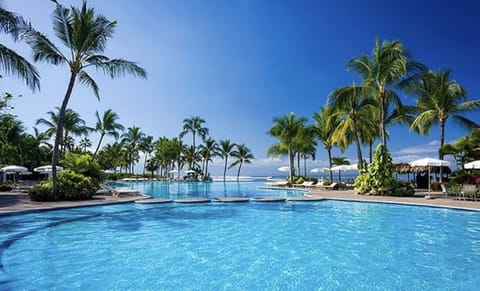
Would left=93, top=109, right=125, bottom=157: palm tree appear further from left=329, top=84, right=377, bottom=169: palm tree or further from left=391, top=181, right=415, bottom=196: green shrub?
left=391, top=181, right=415, bottom=196: green shrub

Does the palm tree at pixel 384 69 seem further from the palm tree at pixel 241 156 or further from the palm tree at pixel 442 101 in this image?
the palm tree at pixel 241 156

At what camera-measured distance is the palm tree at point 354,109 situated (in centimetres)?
1852

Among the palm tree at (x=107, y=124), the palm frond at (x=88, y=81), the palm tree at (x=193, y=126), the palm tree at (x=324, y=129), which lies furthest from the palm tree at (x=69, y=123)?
the palm tree at (x=324, y=129)

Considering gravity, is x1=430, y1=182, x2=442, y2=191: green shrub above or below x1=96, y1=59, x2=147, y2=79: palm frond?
below

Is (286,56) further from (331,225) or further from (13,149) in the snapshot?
(13,149)

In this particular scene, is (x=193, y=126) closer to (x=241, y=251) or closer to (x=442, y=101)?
(x=442, y=101)

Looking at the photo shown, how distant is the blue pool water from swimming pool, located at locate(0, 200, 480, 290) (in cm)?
2

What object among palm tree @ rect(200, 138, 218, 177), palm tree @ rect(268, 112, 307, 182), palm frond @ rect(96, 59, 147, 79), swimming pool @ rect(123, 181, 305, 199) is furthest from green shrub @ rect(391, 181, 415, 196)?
palm tree @ rect(200, 138, 218, 177)

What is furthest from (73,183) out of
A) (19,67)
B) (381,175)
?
(381,175)

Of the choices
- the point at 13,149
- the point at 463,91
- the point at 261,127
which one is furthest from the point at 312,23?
the point at 13,149

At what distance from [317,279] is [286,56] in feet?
61.5

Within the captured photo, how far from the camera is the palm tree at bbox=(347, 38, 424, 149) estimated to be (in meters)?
16.4

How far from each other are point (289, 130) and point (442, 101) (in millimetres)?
13112

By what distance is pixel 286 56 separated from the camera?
70.2 feet
